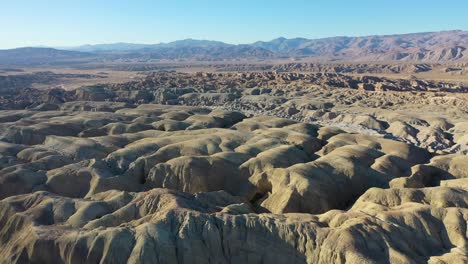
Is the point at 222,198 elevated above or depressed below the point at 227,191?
above

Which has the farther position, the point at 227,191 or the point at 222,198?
the point at 227,191

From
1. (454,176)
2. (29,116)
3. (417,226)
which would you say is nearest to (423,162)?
(454,176)

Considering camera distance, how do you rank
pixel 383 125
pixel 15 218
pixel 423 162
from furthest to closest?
pixel 383 125 → pixel 423 162 → pixel 15 218

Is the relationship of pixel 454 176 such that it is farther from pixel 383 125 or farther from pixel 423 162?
pixel 383 125

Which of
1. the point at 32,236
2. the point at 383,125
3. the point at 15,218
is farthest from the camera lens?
the point at 383,125

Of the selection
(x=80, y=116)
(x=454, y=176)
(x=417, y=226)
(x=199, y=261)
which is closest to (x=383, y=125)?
(x=454, y=176)

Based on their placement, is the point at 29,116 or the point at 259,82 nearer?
the point at 29,116

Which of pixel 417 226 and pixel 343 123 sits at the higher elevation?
pixel 417 226
